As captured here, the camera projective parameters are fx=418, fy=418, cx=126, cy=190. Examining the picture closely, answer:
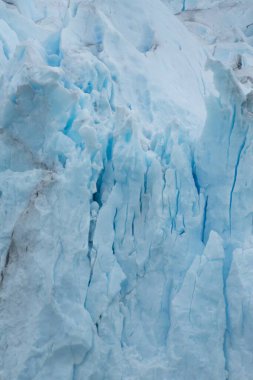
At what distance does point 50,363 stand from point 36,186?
5.53ft

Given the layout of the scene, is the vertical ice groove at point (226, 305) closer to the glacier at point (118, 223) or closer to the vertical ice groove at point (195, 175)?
the glacier at point (118, 223)

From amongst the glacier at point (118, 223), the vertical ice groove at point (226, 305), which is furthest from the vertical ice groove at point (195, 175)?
the vertical ice groove at point (226, 305)

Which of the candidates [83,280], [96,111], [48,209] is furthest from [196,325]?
[96,111]

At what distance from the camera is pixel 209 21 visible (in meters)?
8.84

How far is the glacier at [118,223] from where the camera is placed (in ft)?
12.8

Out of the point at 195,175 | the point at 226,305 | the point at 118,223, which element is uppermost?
the point at 195,175

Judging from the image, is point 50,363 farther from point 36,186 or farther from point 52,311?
point 36,186

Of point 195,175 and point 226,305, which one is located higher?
point 195,175

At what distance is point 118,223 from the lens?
172 inches

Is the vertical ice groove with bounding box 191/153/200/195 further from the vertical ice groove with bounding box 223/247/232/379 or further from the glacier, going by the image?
the vertical ice groove with bounding box 223/247/232/379

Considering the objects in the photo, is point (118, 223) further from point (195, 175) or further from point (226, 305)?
point (226, 305)

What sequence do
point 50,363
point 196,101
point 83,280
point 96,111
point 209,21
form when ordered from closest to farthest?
1. point 50,363
2. point 83,280
3. point 96,111
4. point 196,101
5. point 209,21

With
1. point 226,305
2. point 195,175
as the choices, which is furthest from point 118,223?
point 226,305

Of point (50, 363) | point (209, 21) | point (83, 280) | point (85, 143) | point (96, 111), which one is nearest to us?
point (50, 363)
